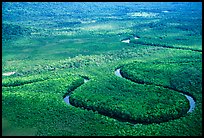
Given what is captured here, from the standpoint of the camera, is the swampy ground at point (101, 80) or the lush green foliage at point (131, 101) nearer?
the swampy ground at point (101, 80)

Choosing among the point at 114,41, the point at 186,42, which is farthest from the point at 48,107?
the point at 186,42

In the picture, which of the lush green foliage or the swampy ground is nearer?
the swampy ground

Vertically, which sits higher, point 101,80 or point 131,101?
point 101,80

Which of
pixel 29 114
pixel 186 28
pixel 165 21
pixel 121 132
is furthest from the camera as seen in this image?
pixel 165 21

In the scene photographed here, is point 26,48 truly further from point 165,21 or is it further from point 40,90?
point 165,21

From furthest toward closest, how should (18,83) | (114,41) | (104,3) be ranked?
(104,3) < (114,41) < (18,83)

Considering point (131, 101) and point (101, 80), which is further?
point (101, 80)

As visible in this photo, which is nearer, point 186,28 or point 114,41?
point 114,41

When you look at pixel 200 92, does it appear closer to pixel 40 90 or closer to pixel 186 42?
pixel 40 90
